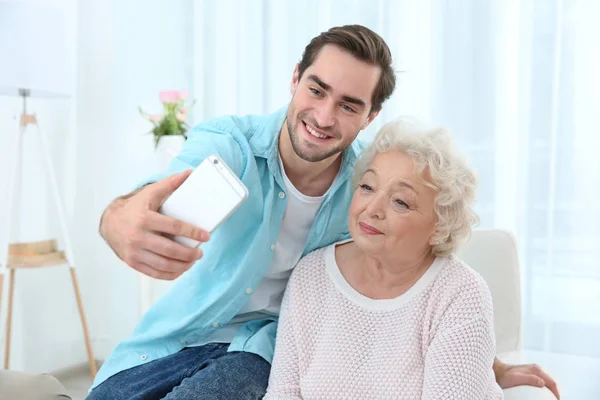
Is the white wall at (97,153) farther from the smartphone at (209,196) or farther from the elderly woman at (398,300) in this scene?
the smartphone at (209,196)

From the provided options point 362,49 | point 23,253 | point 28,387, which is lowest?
point 23,253

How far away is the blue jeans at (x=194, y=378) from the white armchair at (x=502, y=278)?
645mm

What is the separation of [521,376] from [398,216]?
1.64 ft

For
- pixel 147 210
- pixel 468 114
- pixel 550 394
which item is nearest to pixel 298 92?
pixel 147 210

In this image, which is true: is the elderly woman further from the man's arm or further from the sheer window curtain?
the sheer window curtain

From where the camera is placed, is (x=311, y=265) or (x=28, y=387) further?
(x=311, y=265)

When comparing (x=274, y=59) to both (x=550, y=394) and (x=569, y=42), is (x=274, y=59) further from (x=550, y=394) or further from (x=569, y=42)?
(x=550, y=394)

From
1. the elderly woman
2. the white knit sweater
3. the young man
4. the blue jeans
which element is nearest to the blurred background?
the young man

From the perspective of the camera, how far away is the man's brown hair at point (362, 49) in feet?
5.39

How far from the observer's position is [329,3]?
9.87ft

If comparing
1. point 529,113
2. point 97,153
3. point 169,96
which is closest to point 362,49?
point 529,113

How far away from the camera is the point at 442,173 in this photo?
Result: 4.77 feet

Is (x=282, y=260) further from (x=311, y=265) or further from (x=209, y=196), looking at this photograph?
(x=209, y=196)

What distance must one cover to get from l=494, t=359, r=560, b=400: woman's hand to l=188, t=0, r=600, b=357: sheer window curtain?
1.20 meters
